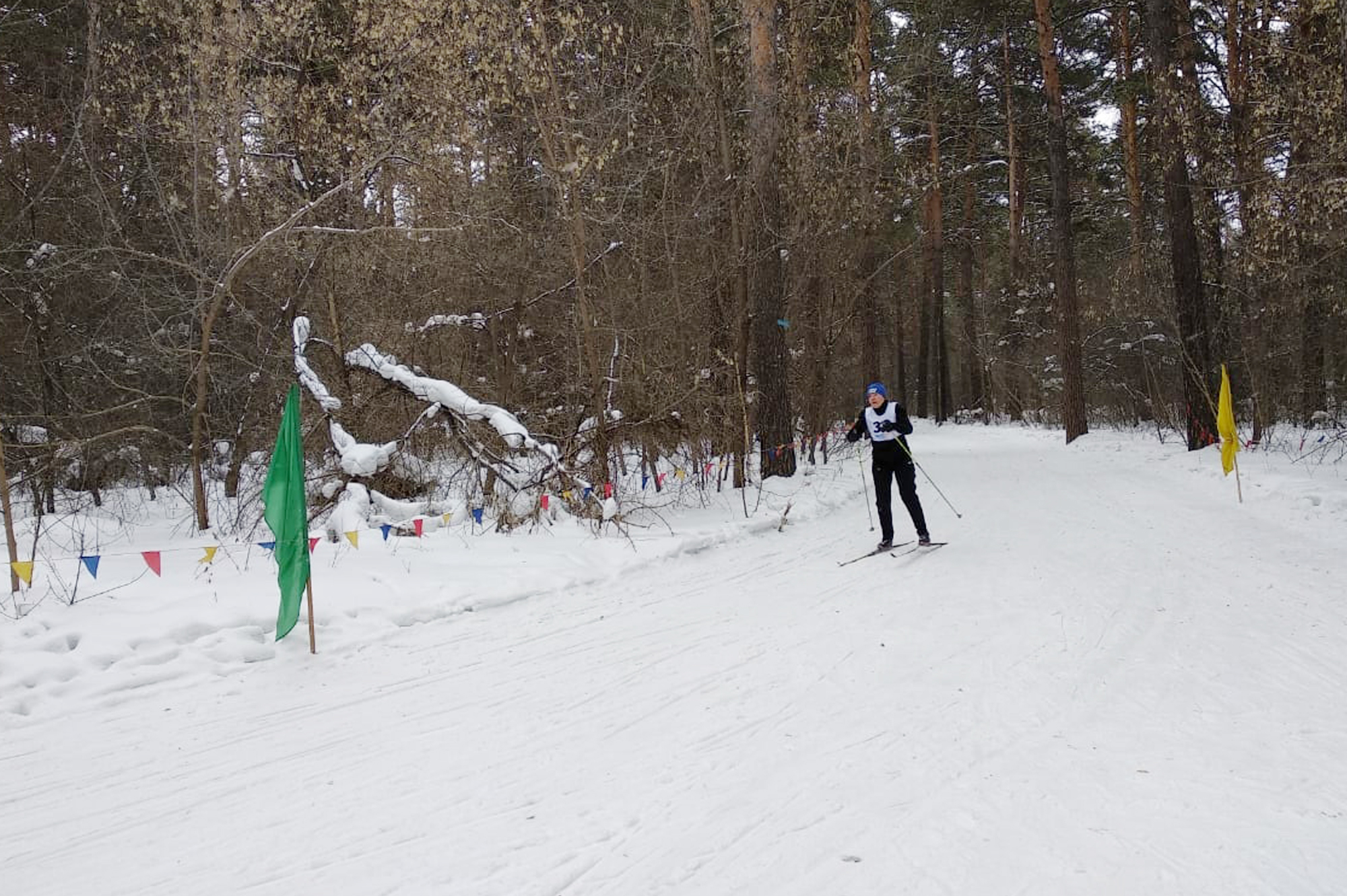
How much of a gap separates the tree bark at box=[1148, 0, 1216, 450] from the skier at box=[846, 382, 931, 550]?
354 inches

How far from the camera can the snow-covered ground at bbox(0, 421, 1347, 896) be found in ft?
9.98

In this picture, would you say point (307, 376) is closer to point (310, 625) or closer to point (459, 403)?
point (459, 403)

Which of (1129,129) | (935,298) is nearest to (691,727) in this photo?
(1129,129)

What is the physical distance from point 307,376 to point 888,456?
771cm

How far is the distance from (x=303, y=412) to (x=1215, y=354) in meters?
17.3

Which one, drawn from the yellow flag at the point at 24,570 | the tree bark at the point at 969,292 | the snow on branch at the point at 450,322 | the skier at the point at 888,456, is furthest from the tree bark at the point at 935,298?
the yellow flag at the point at 24,570

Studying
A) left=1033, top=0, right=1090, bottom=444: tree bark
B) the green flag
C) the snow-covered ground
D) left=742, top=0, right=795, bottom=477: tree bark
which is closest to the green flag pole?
the green flag

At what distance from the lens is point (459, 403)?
1045cm

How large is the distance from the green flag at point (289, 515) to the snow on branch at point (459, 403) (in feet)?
13.8

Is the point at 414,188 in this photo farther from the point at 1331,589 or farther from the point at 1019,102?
the point at 1019,102

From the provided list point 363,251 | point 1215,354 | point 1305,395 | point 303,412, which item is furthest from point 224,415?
point 1305,395

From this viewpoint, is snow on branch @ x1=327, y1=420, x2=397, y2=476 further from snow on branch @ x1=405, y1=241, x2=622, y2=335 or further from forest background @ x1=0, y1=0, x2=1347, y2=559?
snow on branch @ x1=405, y1=241, x2=622, y2=335

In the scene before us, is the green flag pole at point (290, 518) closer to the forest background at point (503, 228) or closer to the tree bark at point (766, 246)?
the forest background at point (503, 228)

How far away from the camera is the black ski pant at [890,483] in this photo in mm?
8984
